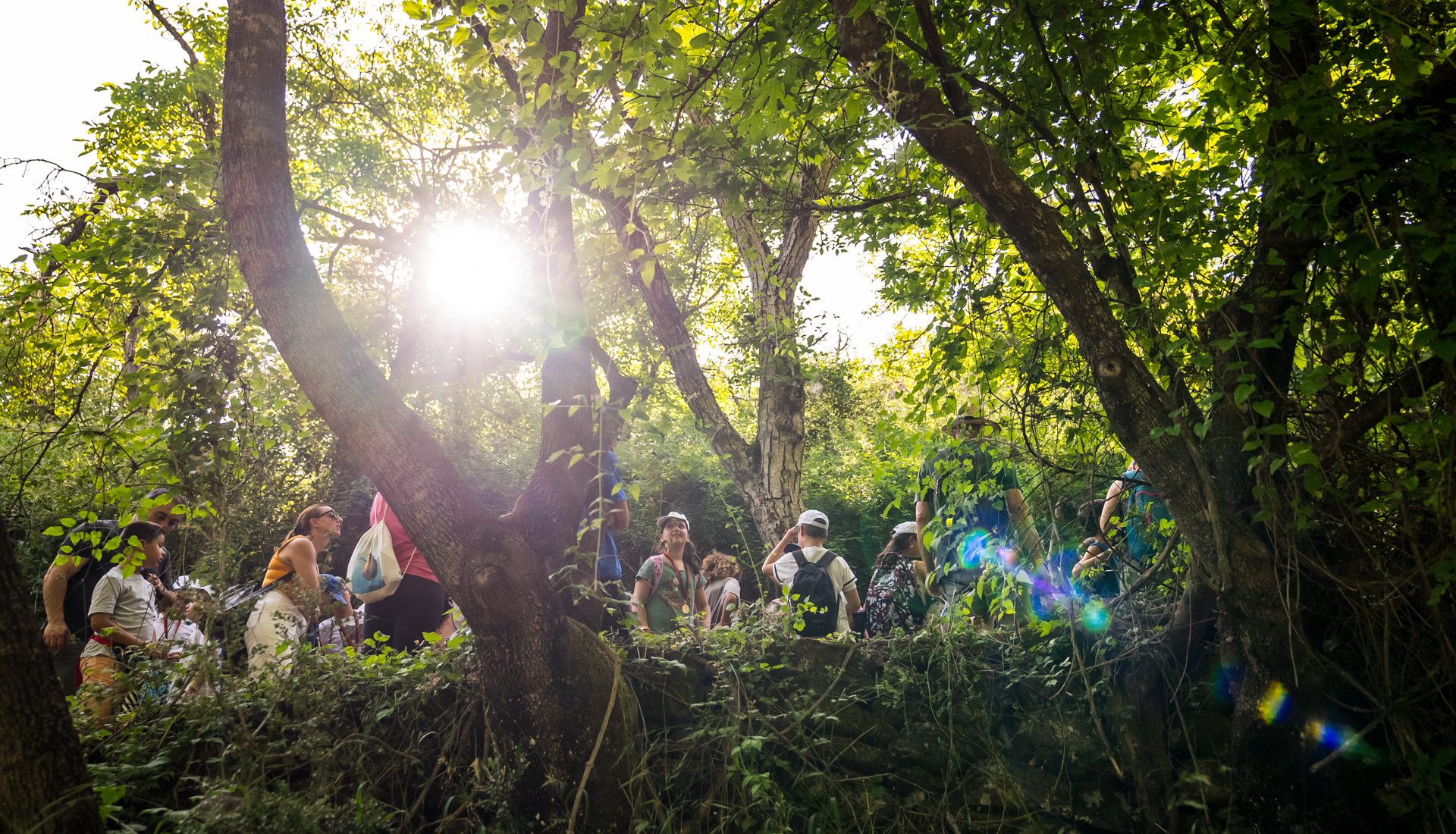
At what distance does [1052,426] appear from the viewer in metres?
3.90

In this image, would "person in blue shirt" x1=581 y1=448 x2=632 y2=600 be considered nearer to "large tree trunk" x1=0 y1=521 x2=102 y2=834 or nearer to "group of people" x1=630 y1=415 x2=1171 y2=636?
"group of people" x1=630 y1=415 x2=1171 y2=636

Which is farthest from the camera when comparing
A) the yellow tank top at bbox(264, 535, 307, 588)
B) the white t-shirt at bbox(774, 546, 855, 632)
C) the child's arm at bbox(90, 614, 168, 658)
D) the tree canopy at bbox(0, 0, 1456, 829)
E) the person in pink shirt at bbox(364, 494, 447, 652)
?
the white t-shirt at bbox(774, 546, 855, 632)

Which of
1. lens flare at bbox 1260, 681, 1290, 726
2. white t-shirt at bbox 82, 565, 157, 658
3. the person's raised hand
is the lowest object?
the person's raised hand

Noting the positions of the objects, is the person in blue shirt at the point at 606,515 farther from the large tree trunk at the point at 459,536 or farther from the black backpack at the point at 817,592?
the black backpack at the point at 817,592

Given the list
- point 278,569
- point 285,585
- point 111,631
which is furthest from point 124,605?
point 285,585

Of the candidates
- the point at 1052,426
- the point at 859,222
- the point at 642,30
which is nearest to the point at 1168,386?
the point at 1052,426

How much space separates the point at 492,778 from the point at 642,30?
3100 millimetres

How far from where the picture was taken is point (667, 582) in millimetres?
5496

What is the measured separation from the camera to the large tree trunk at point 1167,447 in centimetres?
304

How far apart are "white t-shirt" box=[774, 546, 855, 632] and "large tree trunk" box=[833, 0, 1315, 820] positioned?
2215mm

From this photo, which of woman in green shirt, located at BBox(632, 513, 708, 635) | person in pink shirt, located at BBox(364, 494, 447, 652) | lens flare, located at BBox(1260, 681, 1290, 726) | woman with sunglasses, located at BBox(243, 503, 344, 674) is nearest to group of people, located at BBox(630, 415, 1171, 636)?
woman in green shirt, located at BBox(632, 513, 708, 635)

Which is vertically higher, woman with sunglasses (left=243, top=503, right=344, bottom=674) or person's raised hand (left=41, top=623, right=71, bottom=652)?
woman with sunglasses (left=243, top=503, right=344, bottom=674)

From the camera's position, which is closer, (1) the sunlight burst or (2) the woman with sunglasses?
(1) the sunlight burst

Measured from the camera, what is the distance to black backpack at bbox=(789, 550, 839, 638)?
499 centimetres
